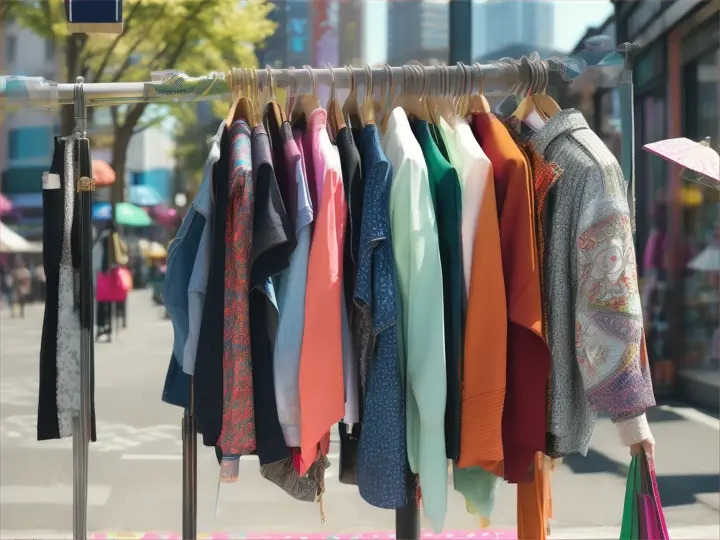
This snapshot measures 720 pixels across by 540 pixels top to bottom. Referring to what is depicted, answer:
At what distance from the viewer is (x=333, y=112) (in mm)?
1851

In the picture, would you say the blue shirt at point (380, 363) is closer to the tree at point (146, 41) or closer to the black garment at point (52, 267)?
the black garment at point (52, 267)

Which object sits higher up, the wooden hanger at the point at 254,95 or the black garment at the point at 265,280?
the wooden hanger at the point at 254,95

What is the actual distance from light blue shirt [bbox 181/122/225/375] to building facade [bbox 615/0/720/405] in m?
3.69

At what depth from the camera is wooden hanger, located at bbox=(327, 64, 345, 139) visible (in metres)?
1.84

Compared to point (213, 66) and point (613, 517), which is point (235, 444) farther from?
point (213, 66)

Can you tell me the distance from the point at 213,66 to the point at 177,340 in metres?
3.41

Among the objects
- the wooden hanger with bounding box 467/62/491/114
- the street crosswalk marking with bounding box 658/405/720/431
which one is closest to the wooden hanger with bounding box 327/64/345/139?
the wooden hanger with bounding box 467/62/491/114

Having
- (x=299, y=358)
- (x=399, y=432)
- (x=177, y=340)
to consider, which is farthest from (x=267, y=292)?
(x=399, y=432)

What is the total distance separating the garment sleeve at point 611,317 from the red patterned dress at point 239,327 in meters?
0.74

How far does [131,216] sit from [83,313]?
10.1 ft

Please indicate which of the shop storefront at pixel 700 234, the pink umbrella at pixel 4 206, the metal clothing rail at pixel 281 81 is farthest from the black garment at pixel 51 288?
the shop storefront at pixel 700 234

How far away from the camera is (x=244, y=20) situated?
14.6 ft

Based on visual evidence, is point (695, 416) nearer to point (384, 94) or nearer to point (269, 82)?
point (384, 94)

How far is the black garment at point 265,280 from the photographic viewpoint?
161cm
